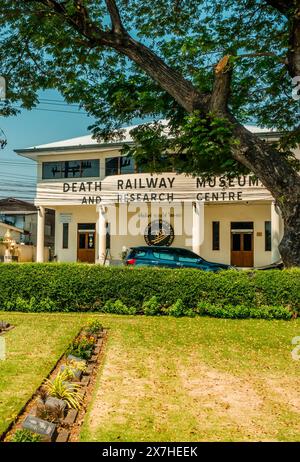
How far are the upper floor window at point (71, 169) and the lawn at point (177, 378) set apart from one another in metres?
17.6

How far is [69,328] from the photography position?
8820mm

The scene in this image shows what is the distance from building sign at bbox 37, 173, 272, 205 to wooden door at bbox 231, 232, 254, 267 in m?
3.41

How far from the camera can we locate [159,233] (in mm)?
26234

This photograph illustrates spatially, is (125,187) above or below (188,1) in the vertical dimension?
below

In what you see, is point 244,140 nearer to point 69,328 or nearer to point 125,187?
point 69,328

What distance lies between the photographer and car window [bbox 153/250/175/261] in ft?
55.7

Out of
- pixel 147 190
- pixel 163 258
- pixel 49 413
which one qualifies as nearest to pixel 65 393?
pixel 49 413

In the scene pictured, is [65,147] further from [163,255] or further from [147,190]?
[163,255]

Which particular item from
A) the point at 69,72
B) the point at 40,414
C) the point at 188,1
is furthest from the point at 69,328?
the point at 188,1

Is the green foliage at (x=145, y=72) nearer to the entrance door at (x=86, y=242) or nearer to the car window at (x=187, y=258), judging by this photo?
the car window at (x=187, y=258)

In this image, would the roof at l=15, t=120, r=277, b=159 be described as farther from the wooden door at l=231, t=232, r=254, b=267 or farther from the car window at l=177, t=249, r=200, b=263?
the car window at l=177, t=249, r=200, b=263

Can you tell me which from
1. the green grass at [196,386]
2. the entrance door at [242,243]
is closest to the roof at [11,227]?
the entrance door at [242,243]

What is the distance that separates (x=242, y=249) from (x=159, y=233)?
17.1 ft

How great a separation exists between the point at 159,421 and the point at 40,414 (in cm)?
120
